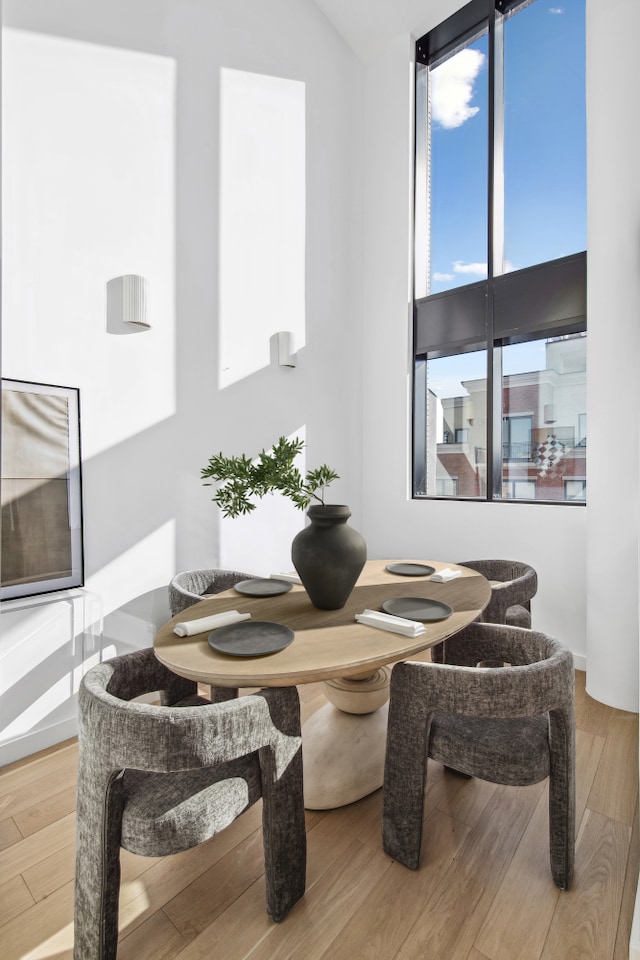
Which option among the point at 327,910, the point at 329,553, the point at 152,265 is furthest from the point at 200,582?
the point at 152,265

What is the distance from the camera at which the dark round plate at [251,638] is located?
4.38 ft

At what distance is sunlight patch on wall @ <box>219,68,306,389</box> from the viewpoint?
3119mm

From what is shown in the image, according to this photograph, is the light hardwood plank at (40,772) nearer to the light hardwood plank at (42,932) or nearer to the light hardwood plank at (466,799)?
the light hardwood plank at (42,932)

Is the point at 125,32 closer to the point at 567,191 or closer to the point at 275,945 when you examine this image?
the point at 567,191

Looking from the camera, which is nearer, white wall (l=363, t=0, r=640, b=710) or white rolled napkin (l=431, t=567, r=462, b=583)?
white rolled napkin (l=431, t=567, r=462, b=583)

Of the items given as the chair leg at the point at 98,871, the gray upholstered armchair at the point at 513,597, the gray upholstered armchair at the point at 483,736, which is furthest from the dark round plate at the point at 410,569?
the chair leg at the point at 98,871

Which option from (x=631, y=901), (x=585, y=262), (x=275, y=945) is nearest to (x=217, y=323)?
(x=585, y=262)

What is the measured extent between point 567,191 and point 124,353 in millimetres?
3171

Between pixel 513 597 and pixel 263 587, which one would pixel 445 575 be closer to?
pixel 513 597

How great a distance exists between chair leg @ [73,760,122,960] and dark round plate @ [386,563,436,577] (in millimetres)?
1462

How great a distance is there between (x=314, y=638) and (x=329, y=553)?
30 cm

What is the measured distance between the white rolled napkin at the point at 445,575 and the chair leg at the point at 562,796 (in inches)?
31.0

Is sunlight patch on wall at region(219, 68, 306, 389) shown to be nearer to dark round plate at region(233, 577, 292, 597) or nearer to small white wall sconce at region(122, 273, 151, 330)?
small white wall sconce at region(122, 273, 151, 330)

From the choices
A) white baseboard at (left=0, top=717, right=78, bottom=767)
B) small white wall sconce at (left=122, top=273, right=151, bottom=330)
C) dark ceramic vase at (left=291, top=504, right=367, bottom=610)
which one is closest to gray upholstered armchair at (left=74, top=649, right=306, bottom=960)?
dark ceramic vase at (left=291, top=504, right=367, bottom=610)
